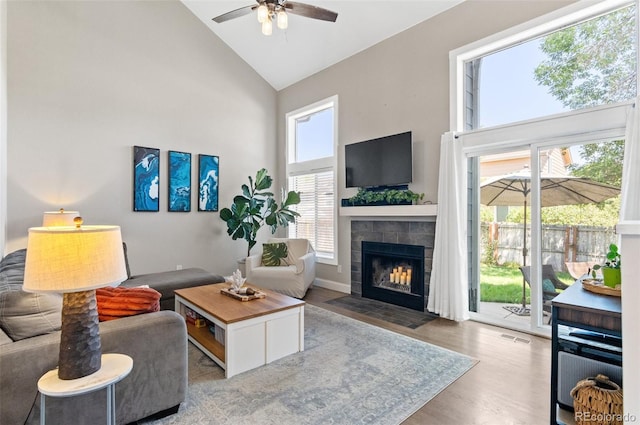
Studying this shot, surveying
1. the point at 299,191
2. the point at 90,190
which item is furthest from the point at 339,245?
the point at 90,190

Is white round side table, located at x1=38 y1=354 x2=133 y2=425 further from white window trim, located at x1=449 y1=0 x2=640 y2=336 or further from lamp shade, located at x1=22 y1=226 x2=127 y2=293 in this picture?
white window trim, located at x1=449 y1=0 x2=640 y2=336

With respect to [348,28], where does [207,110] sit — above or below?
below

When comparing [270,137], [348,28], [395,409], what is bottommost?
[395,409]

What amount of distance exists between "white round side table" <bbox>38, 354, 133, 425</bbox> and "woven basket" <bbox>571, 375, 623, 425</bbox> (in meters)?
2.34

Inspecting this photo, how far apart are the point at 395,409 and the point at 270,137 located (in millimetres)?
5335

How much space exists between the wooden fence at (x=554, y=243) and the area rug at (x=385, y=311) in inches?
42.0

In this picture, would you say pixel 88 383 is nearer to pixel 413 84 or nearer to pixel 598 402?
pixel 598 402

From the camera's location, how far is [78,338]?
56.5 inches

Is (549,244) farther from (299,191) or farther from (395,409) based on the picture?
(299,191)

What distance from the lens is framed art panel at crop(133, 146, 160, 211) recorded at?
4.72 metres

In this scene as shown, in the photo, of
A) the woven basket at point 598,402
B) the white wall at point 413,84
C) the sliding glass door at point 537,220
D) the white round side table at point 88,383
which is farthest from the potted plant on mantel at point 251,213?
the woven basket at point 598,402

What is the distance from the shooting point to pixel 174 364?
6.57 ft

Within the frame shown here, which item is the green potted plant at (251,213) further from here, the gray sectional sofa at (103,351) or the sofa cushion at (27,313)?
the sofa cushion at (27,313)

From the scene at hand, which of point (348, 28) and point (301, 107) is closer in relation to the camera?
point (348, 28)
